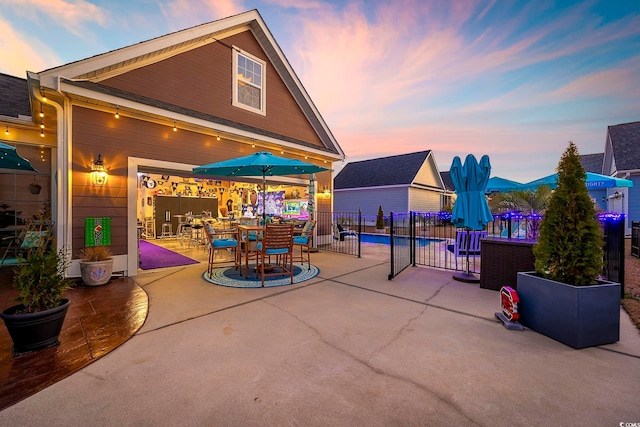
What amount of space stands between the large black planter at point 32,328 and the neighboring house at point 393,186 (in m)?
16.1

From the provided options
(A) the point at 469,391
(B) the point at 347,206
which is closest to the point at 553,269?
(A) the point at 469,391

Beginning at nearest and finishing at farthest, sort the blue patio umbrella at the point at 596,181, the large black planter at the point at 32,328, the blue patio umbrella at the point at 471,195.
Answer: the large black planter at the point at 32,328
the blue patio umbrella at the point at 471,195
the blue patio umbrella at the point at 596,181

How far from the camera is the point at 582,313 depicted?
2.71 m

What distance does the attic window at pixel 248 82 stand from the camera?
8.02 m

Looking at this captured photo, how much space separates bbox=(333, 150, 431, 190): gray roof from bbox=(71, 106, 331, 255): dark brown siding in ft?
51.9

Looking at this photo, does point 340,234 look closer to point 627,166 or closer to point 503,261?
point 503,261

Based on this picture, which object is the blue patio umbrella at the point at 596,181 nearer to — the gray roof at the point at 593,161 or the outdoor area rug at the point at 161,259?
the outdoor area rug at the point at 161,259

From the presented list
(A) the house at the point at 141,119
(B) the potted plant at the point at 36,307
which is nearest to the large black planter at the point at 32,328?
(B) the potted plant at the point at 36,307

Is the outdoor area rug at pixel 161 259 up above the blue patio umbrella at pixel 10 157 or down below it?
below

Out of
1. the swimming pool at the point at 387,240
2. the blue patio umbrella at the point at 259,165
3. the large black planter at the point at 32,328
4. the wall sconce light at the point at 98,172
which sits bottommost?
the swimming pool at the point at 387,240

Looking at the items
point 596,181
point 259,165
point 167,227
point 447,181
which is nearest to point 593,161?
point 447,181

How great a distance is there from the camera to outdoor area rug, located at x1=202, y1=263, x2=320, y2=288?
5090 millimetres

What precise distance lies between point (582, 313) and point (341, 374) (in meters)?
2.58

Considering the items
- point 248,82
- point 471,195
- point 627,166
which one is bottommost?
point 471,195
